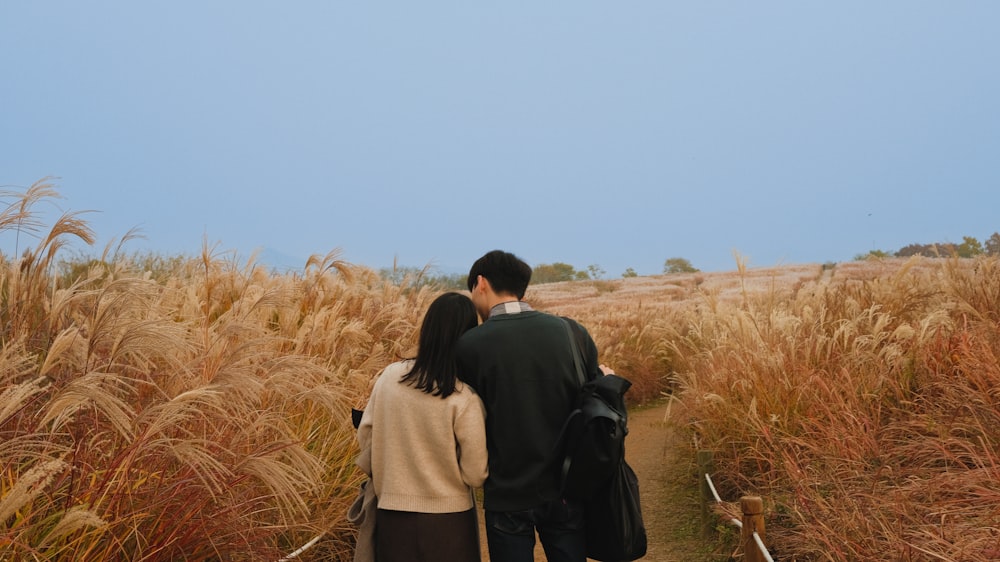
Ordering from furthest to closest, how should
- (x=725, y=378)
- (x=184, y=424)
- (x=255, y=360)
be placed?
(x=725, y=378) < (x=255, y=360) < (x=184, y=424)

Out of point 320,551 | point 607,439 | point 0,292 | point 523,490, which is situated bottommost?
point 320,551

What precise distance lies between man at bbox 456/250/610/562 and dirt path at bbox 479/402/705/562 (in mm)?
2796

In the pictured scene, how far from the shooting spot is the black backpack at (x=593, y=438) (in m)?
3.25

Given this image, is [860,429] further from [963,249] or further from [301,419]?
[963,249]

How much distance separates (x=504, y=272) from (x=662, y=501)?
4247 mm

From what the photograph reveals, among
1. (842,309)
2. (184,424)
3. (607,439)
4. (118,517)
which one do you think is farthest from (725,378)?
(118,517)

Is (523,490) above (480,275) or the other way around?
the other way around

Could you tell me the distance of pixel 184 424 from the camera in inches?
152

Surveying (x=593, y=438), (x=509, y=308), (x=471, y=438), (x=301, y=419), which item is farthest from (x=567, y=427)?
(x=301, y=419)

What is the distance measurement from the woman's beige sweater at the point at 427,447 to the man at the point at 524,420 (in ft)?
0.29

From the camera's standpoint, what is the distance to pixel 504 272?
3584mm

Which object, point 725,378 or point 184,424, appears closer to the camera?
point 184,424

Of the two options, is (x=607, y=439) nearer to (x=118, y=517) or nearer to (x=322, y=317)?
(x=118, y=517)

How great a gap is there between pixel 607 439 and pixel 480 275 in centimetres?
96
